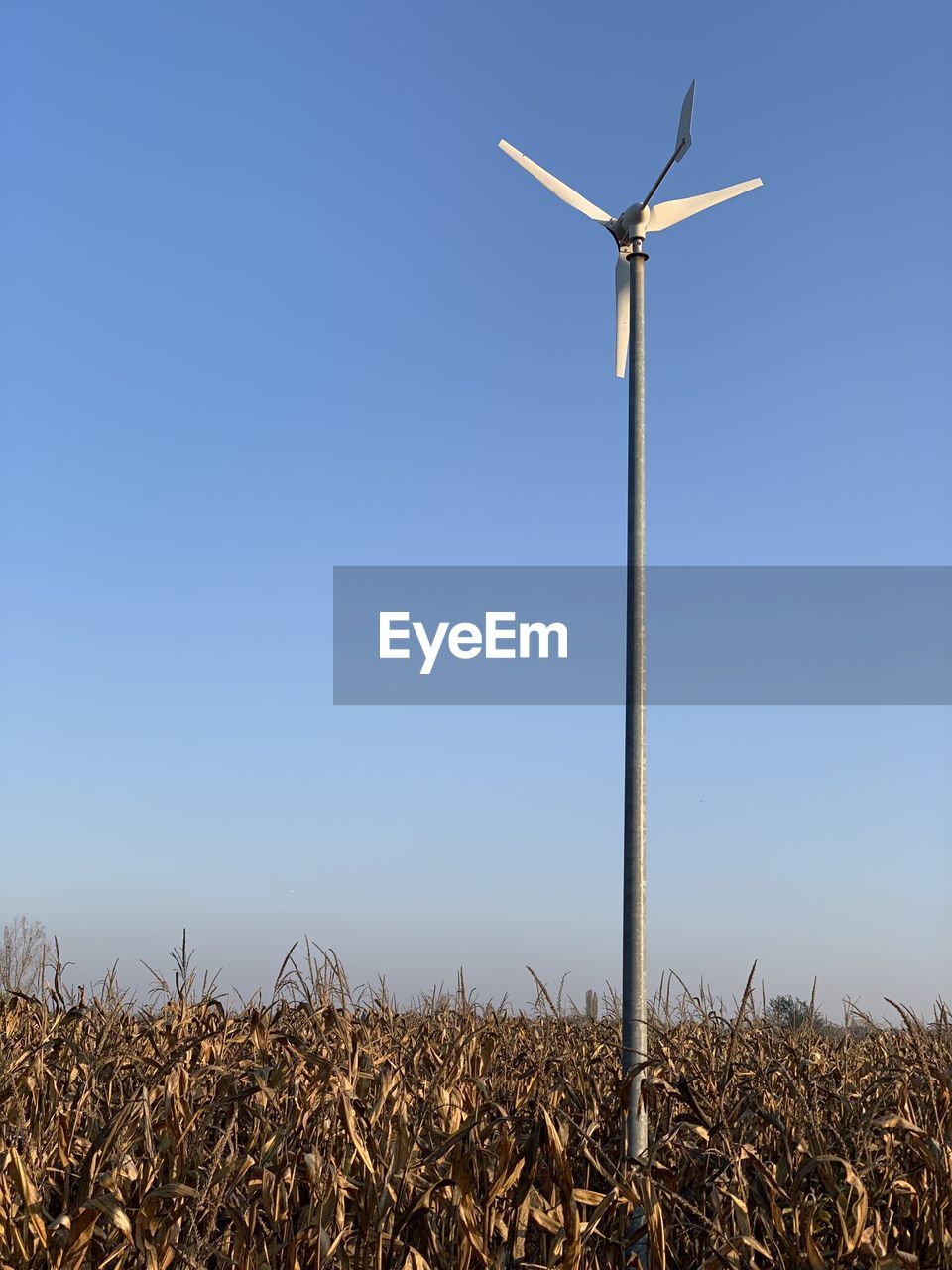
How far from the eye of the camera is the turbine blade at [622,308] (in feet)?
38.5

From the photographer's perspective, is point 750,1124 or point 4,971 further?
point 4,971

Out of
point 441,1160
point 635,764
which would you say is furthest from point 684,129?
point 441,1160

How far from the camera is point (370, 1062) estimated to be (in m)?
9.12

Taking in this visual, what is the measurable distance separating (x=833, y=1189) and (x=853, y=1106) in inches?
84.4

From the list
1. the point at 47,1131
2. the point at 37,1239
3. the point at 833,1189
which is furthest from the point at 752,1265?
the point at 47,1131

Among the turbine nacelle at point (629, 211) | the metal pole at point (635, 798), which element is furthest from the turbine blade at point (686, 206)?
the metal pole at point (635, 798)

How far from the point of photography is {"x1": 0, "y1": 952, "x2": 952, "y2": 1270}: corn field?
5988mm

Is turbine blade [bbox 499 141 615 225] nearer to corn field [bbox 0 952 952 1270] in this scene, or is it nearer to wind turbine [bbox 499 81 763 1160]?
wind turbine [bbox 499 81 763 1160]

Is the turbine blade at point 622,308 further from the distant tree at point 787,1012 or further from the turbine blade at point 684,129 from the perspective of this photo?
the distant tree at point 787,1012

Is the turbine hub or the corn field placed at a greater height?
the turbine hub

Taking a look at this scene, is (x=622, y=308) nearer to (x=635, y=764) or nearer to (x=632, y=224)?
(x=632, y=224)

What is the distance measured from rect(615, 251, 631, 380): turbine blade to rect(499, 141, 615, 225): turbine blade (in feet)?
1.58

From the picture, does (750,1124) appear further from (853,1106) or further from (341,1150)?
(341,1150)

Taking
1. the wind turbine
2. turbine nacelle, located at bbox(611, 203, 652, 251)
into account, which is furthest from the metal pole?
turbine nacelle, located at bbox(611, 203, 652, 251)
